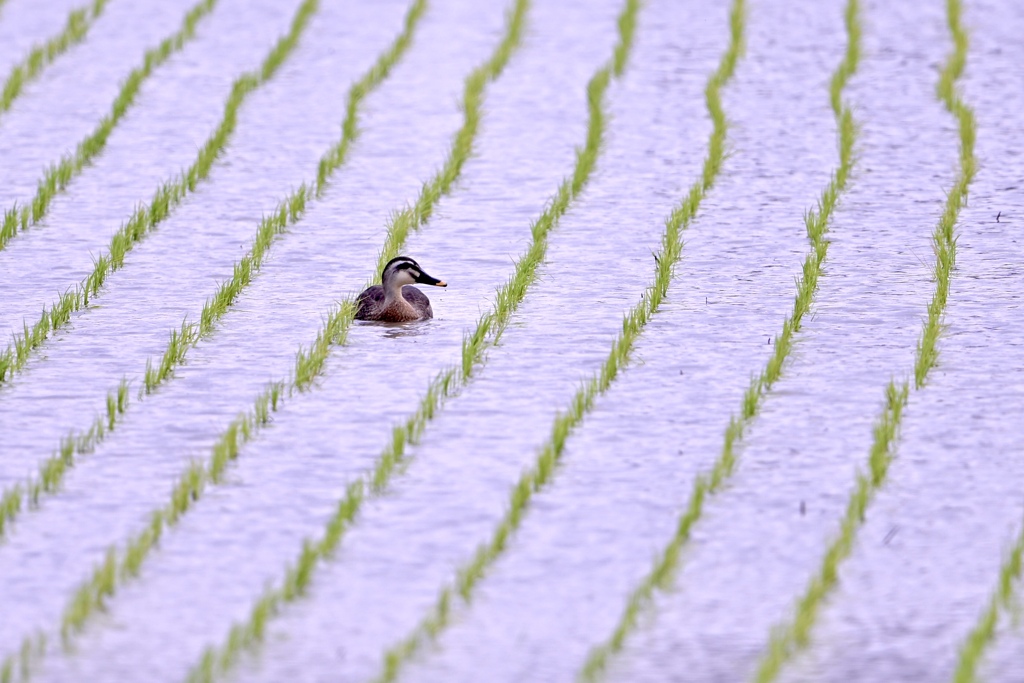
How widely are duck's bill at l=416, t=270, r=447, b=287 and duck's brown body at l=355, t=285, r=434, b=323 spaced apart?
0.04 meters

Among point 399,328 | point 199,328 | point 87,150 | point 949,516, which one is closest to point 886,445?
point 949,516

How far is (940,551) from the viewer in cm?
411

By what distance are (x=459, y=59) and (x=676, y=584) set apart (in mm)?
7596

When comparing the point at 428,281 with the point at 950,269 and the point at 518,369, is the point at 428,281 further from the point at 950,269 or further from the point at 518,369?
the point at 950,269

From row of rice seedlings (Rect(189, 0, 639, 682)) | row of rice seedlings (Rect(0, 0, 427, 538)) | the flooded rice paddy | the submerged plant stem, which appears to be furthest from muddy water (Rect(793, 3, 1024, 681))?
row of rice seedlings (Rect(0, 0, 427, 538))

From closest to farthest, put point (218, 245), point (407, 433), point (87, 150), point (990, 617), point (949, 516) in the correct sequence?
point (990, 617) → point (949, 516) → point (407, 433) → point (218, 245) → point (87, 150)

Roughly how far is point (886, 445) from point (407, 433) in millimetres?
1294

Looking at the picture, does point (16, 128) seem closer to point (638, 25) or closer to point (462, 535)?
point (638, 25)

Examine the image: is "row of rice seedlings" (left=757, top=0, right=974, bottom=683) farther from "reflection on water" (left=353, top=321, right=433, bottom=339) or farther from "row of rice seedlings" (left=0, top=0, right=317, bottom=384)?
"row of rice seedlings" (left=0, top=0, right=317, bottom=384)

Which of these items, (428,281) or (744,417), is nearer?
(744,417)

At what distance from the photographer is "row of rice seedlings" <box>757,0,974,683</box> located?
140 inches

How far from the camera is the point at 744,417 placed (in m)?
5.04

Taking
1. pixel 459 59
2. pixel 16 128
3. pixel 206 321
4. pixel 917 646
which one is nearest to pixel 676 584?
pixel 917 646

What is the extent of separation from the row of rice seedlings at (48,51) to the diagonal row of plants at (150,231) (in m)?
1.26
